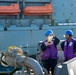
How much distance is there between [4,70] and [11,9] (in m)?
2.69

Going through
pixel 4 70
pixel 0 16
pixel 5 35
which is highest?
pixel 0 16

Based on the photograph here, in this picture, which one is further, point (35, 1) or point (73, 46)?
point (35, 1)

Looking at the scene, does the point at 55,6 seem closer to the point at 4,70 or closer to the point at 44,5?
the point at 44,5

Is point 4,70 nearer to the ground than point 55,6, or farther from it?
nearer to the ground

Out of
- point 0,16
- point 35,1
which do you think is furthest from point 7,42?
point 35,1

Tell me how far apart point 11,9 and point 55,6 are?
1.77 meters

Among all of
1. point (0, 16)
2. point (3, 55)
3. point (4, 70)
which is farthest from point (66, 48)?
point (0, 16)

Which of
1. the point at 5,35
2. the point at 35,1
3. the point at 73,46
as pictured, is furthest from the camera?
the point at 35,1

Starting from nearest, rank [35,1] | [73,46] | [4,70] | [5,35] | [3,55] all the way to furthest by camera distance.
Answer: [3,55] < [73,46] < [4,70] < [5,35] < [35,1]

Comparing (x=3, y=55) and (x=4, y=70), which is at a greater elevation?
(x=3, y=55)

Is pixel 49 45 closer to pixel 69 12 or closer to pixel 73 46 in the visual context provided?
pixel 73 46

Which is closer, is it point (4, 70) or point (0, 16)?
point (4, 70)

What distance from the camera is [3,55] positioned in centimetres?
514

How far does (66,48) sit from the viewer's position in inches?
228
